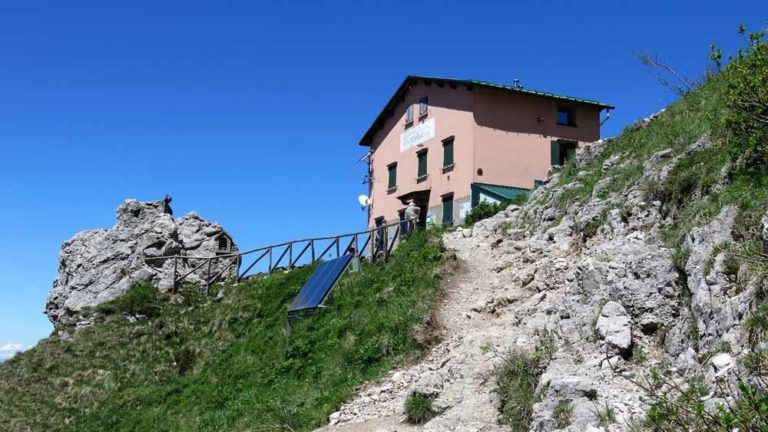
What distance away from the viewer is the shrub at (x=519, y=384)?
30.3 ft

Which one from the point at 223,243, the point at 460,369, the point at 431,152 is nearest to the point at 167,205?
the point at 223,243

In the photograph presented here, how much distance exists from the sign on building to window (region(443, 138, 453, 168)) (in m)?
1.37

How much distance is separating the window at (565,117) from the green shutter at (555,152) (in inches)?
50.1

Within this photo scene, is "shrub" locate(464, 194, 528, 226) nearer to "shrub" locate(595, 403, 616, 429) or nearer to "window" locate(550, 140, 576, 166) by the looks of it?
"window" locate(550, 140, 576, 166)

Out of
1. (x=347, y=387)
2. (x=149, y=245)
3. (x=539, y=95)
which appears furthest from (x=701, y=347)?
(x=149, y=245)

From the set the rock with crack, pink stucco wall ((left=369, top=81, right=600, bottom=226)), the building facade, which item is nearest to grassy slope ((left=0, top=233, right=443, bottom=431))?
the rock with crack

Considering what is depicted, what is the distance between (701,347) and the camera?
834cm

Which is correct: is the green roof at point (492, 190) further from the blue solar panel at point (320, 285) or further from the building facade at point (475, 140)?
the blue solar panel at point (320, 285)

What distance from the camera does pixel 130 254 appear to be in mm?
32562

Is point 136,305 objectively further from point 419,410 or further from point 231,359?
point 419,410

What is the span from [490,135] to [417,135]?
200 inches

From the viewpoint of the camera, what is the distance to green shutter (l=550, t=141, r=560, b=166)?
32781 mm

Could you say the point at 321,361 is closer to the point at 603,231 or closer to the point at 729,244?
the point at 603,231

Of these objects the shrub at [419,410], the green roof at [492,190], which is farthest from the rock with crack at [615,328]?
the green roof at [492,190]
